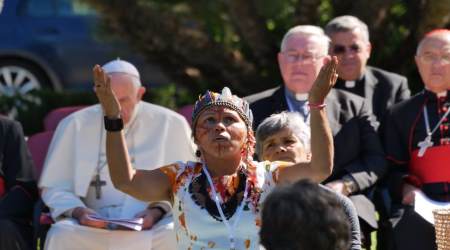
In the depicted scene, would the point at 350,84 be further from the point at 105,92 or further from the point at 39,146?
the point at 105,92

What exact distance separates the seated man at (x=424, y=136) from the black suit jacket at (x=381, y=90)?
614mm

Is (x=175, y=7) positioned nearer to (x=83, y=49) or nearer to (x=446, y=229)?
(x=83, y=49)

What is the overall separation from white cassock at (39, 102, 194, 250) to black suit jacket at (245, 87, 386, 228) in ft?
1.92

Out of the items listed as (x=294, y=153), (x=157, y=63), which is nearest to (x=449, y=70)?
(x=294, y=153)

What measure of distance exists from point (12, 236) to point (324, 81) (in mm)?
2568

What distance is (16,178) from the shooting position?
6.83 metres

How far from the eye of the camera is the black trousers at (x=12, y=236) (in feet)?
21.1

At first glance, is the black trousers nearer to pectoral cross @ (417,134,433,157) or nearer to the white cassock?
the white cassock

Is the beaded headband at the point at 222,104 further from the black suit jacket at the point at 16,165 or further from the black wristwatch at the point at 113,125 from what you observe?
the black suit jacket at the point at 16,165

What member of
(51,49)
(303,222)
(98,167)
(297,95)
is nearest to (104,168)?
(98,167)

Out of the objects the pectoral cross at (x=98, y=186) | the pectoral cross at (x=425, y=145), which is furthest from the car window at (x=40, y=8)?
the pectoral cross at (x=425, y=145)

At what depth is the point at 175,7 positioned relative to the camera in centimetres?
998

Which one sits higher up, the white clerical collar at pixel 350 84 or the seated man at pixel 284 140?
the white clerical collar at pixel 350 84

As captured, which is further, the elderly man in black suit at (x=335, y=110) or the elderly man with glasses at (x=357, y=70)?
the elderly man with glasses at (x=357, y=70)
